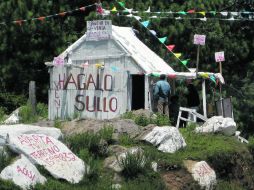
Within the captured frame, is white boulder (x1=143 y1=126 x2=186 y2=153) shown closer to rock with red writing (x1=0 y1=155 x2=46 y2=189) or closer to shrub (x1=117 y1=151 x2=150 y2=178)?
shrub (x1=117 y1=151 x2=150 y2=178)

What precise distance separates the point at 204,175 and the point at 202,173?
62 millimetres

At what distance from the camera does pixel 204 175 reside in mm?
17016

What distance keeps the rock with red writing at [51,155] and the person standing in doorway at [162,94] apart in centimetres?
621

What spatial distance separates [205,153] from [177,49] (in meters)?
17.2

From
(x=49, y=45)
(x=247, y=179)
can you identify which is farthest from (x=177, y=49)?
(x=247, y=179)

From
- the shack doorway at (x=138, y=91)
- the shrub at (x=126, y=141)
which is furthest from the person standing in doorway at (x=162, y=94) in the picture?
the shrub at (x=126, y=141)

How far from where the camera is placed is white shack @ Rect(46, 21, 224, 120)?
2277 centimetres

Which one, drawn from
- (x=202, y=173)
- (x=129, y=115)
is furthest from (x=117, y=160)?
(x=129, y=115)

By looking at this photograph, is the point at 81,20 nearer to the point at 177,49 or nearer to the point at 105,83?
the point at 177,49

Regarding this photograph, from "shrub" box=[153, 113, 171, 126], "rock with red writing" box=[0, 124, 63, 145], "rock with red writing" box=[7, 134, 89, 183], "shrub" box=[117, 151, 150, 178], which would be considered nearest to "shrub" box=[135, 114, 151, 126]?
"shrub" box=[153, 113, 171, 126]

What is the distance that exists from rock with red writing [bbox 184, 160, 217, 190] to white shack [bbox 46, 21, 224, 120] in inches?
227

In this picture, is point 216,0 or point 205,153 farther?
point 216,0

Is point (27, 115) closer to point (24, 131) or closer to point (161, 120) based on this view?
point (161, 120)

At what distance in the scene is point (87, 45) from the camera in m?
25.0
